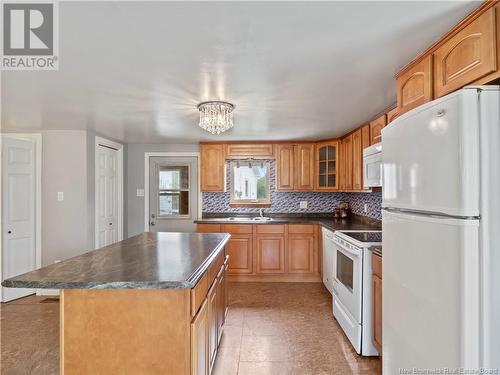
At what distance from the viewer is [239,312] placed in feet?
10.6

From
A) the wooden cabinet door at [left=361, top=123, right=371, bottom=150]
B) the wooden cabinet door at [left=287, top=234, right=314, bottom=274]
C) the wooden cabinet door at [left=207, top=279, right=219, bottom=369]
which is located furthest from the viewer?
the wooden cabinet door at [left=287, top=234, right=314, bottom=274]

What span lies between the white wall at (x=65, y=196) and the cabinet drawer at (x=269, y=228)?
2341mm

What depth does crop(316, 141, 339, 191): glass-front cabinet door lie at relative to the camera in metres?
4.39

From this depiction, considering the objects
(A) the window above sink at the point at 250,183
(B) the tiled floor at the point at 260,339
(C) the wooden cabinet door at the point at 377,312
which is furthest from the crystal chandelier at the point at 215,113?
Result: (A) the window above sink at the point at 250,183

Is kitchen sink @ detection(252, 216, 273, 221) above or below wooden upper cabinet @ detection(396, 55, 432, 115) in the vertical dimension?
below

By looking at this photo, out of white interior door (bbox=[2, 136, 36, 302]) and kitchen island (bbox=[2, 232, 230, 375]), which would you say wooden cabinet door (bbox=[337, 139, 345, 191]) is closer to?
kitchen island (bbox=[2, 232, 230, 375])

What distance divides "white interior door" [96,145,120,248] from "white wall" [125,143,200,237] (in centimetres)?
26

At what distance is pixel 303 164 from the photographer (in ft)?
15.1

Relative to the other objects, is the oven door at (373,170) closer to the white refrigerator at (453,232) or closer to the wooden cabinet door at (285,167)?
the white refrigerator at (453,232)

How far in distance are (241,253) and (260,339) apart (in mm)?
1719

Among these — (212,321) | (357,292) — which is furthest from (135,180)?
(357,292)

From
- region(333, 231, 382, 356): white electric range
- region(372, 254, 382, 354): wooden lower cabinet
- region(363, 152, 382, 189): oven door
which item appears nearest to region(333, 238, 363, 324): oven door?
region(333, 231, 382, 356): white electric range

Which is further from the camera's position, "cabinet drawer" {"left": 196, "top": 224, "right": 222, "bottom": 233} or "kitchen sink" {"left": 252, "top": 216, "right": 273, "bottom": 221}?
"kitchen sink" {"left": 252, "top": 216, "right": 273, "bottom": 221}

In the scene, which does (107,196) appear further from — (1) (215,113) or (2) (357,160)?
(2) (357,160)
